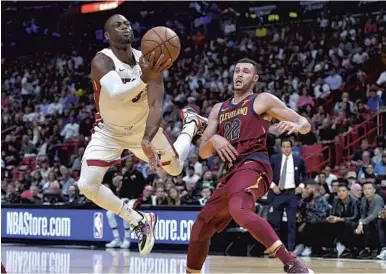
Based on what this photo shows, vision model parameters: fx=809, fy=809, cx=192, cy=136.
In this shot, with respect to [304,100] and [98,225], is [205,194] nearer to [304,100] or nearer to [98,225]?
[98,225]

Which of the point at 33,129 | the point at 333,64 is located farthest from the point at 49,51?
the point at 333,64

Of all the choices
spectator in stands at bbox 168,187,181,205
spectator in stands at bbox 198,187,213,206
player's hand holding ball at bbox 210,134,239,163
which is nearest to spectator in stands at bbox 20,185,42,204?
spectator in stands at bbox 168,187,181,205

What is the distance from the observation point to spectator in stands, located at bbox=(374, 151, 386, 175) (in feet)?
47.0

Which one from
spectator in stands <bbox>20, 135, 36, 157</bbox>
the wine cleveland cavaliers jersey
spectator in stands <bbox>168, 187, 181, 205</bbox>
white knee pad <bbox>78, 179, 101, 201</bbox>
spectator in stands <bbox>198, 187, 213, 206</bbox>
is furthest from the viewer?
spectator in stands <bbox>20, 135, 36, 157</bbox>

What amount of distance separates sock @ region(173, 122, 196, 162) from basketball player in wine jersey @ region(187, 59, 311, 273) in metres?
0.77

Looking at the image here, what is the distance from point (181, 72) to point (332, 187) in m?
10.9

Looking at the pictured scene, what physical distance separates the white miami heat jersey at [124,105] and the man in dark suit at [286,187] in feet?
16.5

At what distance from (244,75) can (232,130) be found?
0.51m

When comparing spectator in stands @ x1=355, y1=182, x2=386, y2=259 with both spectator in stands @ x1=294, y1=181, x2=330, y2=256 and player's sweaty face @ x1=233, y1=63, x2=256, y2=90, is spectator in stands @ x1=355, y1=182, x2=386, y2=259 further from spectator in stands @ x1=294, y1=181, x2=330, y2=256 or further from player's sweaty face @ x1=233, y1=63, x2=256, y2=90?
player's sweaty face @ x1=233, y1=63, x2=256, y2=90

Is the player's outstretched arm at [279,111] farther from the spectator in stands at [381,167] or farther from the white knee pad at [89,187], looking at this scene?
the spectator in stands at [381,167]

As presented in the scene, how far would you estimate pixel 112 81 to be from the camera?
23.5ft

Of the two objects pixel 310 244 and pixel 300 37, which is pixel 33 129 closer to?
pixel 300 37

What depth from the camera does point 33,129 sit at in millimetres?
22859

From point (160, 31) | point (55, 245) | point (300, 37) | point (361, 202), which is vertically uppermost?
point (300, 37)
